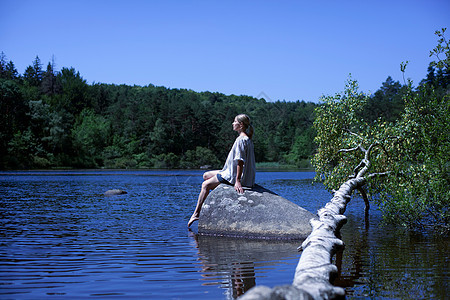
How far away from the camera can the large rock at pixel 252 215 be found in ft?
30.3

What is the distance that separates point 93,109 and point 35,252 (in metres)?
120

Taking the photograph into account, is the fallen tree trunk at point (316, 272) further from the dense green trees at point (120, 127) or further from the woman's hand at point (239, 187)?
the dense green trees at point (120, 127)

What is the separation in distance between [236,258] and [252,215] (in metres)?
2.37

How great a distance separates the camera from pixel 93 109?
122 meters

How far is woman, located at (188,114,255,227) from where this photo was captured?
9877 millimetres

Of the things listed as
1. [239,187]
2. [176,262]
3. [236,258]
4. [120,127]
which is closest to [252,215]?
[239,187]

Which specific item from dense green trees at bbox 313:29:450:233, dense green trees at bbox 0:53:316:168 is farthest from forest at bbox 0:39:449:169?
dense green trees at bbox 313:29:450:233

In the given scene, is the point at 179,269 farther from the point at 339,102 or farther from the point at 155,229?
the point at 339,102

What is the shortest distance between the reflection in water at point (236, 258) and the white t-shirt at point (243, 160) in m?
1.50

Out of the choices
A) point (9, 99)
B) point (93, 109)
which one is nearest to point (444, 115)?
point (9, 99)

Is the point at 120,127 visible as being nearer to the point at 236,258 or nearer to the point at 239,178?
the point at 239,178

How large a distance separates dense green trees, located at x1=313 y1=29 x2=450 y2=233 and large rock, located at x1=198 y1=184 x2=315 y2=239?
3.00 m

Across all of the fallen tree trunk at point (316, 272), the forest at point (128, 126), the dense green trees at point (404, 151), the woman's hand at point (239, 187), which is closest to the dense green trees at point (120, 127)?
the forest at point (128, 126)

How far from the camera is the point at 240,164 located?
9805 millimetres
